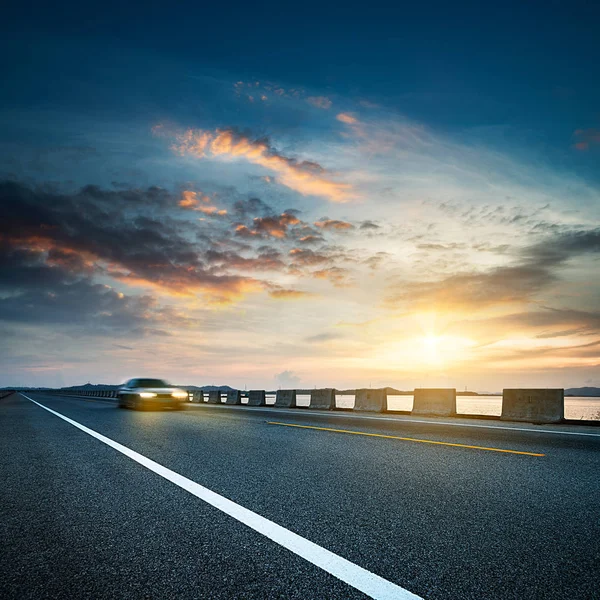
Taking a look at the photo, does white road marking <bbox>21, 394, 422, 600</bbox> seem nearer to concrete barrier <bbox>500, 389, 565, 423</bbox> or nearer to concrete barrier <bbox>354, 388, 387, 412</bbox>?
concrete barrier <bbox>500, 389, 565, 423</bbox>

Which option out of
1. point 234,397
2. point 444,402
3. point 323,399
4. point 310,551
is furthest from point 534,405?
point 234,397

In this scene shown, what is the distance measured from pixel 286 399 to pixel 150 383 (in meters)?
6.91

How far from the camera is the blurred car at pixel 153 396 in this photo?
72.1 feet

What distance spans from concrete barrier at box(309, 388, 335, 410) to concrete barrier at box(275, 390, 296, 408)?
5.10ft

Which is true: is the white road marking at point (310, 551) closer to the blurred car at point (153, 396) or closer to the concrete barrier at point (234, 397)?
the blurred car at point (153, 396)

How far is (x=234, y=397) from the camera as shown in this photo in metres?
34.3

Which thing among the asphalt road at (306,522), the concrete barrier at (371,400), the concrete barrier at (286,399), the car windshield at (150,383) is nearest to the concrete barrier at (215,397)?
the concrete barrier at (286,399)

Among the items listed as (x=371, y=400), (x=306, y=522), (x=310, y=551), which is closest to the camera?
(x=310, y=551)

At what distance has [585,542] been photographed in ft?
12.3

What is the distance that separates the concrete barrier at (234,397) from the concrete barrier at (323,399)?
10005mm

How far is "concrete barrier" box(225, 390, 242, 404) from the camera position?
3348 centimetres

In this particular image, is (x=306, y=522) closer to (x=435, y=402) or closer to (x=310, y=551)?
(x=310, y=551)

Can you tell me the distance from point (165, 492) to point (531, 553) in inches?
145

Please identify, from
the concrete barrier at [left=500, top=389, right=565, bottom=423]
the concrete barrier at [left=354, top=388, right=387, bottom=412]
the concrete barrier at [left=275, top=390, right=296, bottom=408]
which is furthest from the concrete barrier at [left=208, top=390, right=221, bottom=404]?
the concrete barrier at [left=500, top=389, right=565, bottom=423]
